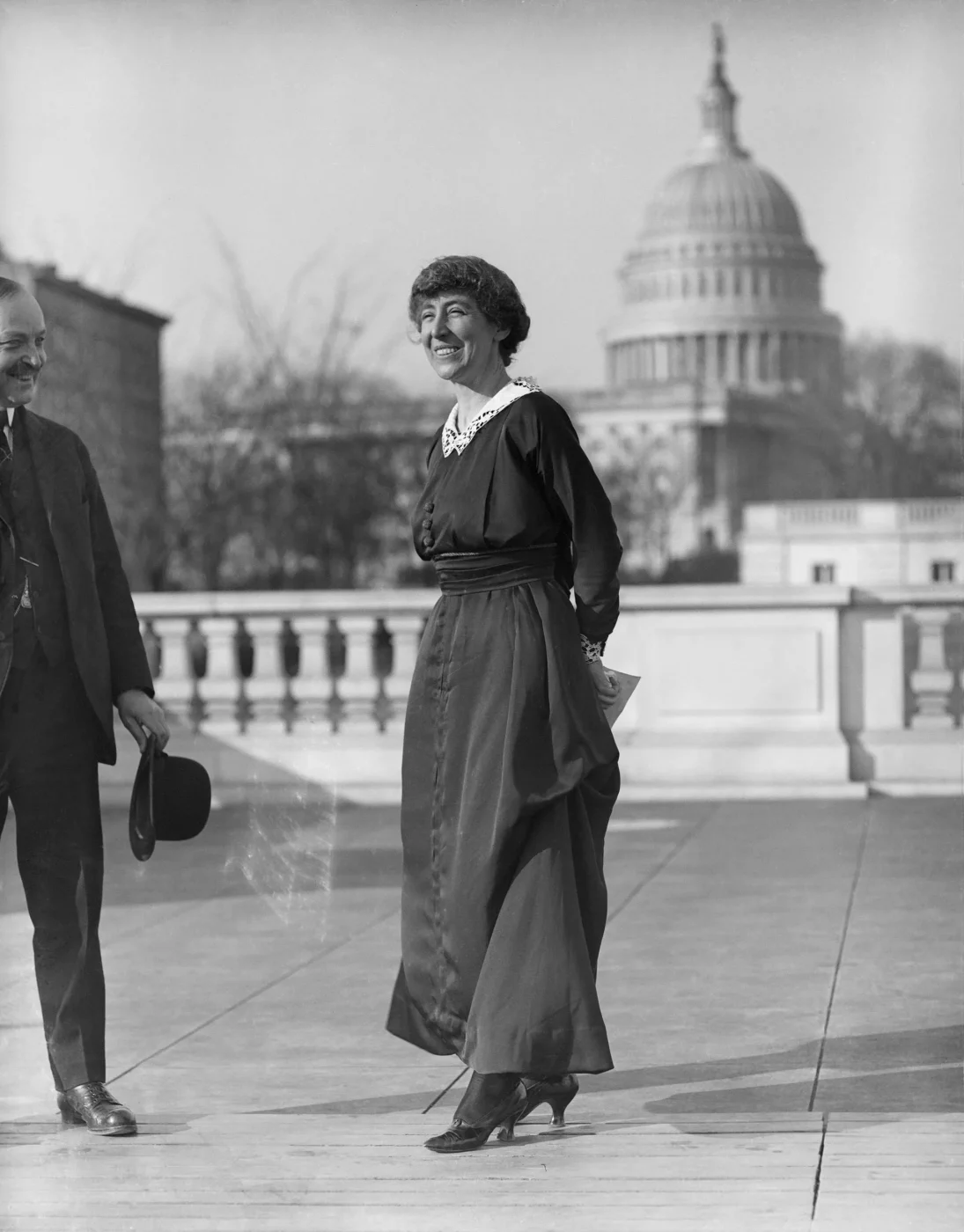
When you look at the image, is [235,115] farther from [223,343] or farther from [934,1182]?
[223,343]

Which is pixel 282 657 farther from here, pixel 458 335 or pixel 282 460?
pixel 282 460

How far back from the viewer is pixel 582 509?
4.12 meters

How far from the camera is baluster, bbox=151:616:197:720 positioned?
11836 mm

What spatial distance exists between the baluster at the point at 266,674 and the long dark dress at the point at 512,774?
7564mm

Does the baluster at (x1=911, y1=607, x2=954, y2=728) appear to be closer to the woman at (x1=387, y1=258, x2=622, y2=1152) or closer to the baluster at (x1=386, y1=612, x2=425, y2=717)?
the baluster at (x1=386, y1=612, x2=425, y2=717)

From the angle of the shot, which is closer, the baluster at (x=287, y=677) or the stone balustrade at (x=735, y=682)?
the stone balustrade at (x=735, y=682)

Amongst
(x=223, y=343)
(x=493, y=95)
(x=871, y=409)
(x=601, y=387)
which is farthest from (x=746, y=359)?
(x=493, y=95)

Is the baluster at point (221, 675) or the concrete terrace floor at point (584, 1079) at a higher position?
the baluster at point (221, 675)

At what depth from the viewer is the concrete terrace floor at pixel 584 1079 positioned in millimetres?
3607

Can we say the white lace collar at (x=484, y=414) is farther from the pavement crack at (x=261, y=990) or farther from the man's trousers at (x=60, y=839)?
the pavement crack at (x=261, y=990)

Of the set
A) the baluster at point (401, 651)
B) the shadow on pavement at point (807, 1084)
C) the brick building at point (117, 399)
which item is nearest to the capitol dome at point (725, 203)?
the brick building at point (117, 399)

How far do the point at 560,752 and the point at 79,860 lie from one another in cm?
101

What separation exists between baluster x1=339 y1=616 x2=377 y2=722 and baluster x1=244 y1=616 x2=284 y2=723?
0.37 metres

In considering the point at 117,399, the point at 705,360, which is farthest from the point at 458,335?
the point at 705,360
